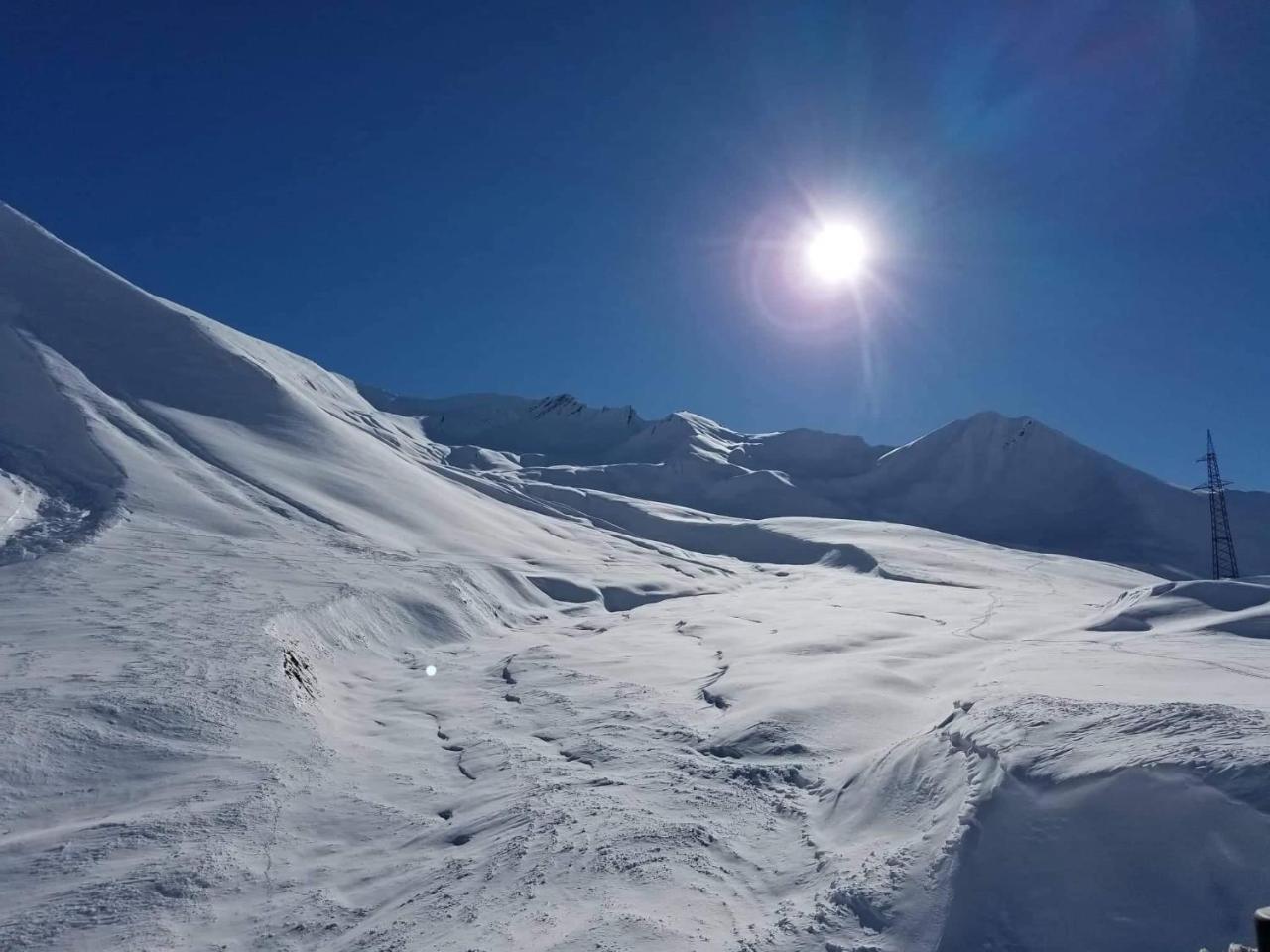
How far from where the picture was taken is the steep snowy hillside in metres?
94.6

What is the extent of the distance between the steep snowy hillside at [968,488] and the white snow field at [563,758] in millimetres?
74975

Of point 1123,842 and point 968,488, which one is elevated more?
point 968,488

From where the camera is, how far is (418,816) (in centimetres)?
972

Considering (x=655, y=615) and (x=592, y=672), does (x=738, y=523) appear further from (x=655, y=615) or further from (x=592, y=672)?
(x=592, y=672)

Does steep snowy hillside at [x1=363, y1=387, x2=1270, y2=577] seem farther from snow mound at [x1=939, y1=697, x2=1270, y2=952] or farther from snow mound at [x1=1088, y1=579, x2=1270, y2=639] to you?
snow mound at [x1=939, y1=697, x2=1270, y2=952]

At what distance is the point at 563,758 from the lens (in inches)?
459

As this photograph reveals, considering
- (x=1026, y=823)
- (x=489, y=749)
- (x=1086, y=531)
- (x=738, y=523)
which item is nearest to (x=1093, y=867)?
(x=1026, y=823)

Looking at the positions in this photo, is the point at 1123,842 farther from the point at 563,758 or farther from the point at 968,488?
the point at 968,488

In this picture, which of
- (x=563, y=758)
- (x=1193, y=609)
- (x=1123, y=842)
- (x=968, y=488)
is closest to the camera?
(x=1123, y=842)

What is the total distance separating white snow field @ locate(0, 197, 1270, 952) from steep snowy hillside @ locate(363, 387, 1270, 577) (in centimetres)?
7498

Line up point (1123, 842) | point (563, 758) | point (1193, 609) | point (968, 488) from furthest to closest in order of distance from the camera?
point (968, 488), point (1193, 609), point (563, 758), point (1123, 842)

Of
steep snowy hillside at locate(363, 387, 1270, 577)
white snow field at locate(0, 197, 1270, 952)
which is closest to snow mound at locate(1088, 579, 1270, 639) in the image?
white snow field at locate(0, 197, 1270, 952)

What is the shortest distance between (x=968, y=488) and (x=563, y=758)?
109 meters

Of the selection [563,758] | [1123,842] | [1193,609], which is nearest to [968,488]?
[1193,609]
